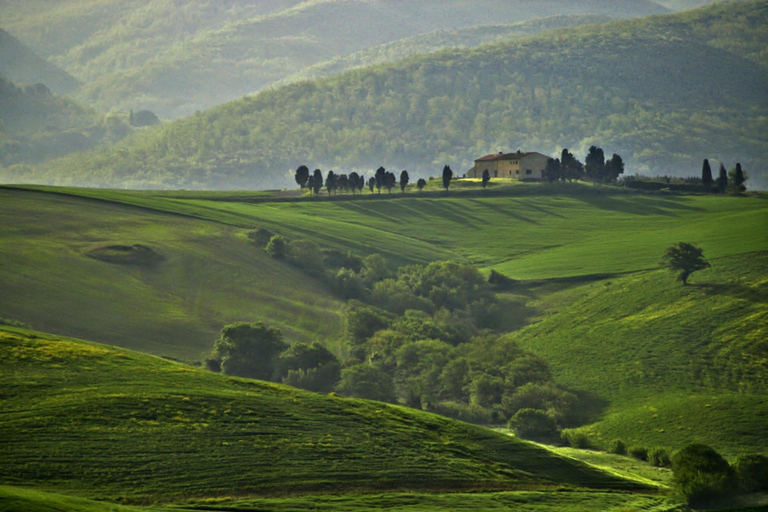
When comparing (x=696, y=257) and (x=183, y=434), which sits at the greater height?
(x=696, y=257)

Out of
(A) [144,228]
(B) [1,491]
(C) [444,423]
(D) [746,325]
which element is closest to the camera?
(B) [1,491]

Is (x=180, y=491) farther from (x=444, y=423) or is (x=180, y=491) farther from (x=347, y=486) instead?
(x=444, y=423)

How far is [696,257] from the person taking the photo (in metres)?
128

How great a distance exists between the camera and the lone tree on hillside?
4983 inches

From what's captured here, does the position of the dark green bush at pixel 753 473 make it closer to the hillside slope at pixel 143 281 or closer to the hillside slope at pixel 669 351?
the hillside slope at pixel 669 351

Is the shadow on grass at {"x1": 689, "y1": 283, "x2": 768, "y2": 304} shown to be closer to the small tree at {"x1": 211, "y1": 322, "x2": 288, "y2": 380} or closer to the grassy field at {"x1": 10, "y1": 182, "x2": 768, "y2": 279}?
the grassy field at {"x1": 10, "y1": 182, "x2": 768, "y2": 279}

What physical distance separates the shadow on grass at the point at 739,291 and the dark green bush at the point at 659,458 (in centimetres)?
4788

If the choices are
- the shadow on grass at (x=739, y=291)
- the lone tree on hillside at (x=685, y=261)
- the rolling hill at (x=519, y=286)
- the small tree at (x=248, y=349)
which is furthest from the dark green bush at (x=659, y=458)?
the lone tree on hillside at (x=685, y=261)

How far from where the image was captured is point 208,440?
190 feet

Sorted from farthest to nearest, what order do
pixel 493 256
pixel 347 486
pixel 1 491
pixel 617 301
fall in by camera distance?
pixel 493 256 < pixel 617 301 < pixel 347 486 < pixel 1 491

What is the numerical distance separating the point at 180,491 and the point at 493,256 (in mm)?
121454

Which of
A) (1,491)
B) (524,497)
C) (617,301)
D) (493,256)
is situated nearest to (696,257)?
(617,301)

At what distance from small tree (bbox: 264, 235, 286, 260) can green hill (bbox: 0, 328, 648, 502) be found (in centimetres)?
6895

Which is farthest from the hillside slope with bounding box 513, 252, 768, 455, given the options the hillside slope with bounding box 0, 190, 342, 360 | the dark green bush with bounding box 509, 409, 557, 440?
the hillside slope with bounding box 0, 190, 342, 360
